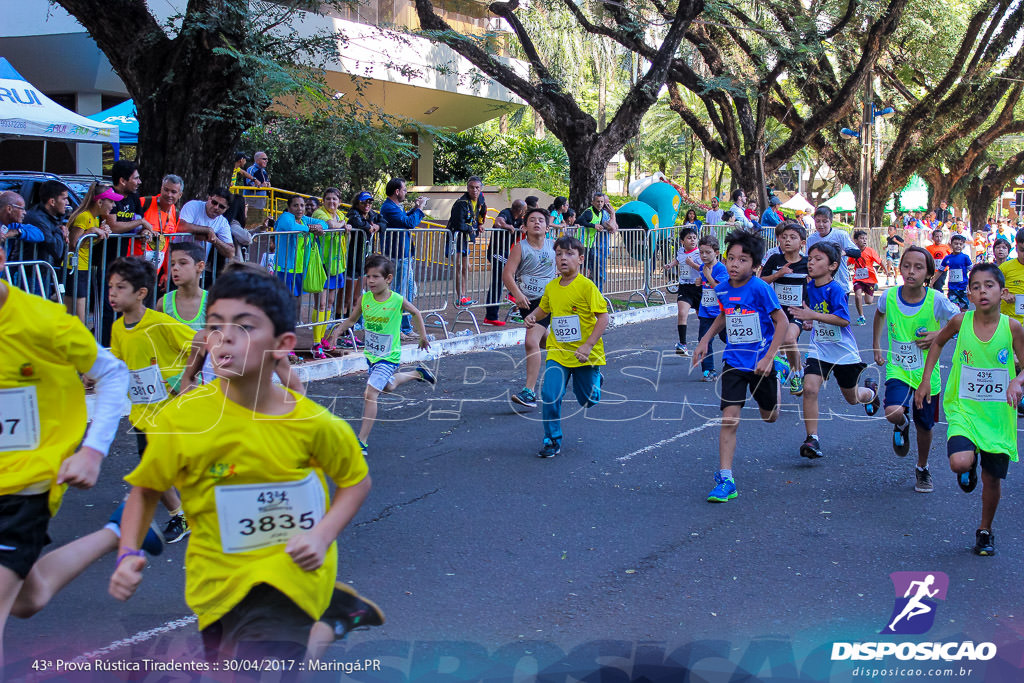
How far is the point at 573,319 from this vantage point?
25.4 ft

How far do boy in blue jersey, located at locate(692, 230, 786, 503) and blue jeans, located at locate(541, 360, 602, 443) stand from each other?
1076 mm

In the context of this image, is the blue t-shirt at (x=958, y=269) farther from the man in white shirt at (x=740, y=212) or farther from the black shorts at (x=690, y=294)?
the man in white shirt at (x=740, y=212)

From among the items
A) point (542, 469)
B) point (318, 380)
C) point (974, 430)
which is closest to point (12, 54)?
point (318, 380)

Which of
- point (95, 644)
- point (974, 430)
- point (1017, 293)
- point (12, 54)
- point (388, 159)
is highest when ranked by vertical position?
point (12, 54)

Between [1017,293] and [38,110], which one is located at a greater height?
[38,110]

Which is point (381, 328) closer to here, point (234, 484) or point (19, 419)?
point (19, 419)

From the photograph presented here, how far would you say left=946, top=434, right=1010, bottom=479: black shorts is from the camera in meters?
5.26

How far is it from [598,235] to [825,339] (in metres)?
8.79

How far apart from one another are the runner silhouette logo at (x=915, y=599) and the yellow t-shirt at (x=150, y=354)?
3725 mm

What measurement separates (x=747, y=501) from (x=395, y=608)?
272cm

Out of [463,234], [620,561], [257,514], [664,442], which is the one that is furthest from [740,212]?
[257,514]

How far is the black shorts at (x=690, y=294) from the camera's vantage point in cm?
1229

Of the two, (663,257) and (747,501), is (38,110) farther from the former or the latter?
(747,501)

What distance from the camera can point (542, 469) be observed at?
23.6 feet
